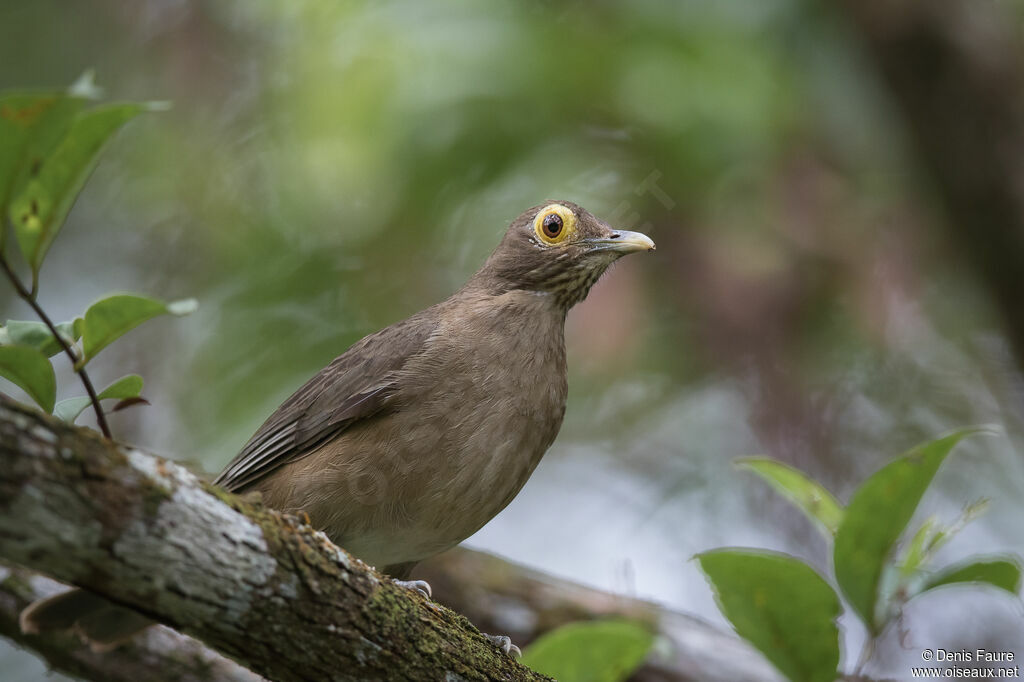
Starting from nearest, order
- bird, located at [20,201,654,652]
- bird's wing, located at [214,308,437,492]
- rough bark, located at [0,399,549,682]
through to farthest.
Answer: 1. rough bark, located at [0,399,549,682]
2. bird, located at [20,201,654,652]
3. bird's wing, located at [214,308,437,492]

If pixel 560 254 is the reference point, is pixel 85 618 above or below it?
below

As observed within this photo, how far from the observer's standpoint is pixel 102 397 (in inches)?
120

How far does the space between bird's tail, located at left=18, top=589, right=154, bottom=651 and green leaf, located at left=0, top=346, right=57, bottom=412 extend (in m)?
0.69

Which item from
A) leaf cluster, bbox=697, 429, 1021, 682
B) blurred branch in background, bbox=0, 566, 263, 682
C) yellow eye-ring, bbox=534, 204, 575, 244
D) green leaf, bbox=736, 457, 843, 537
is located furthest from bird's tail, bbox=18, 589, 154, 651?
yellow eye-ring, bbox=534, 204, 575, 244

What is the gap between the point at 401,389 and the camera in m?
4.47

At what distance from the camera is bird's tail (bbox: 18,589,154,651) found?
3.41 metres

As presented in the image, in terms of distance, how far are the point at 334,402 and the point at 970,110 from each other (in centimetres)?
358

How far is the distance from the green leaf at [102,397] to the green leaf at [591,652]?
1932 millimetres

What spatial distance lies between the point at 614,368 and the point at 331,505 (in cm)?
331

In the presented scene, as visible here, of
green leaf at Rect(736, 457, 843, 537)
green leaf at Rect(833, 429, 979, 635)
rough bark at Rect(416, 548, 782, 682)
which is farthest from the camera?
rough bark at Rect(416, 548, 782, 682)

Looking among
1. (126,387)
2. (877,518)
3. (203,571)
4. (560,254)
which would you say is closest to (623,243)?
(560,254)

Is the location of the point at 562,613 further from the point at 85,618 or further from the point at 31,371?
the point at 31,371

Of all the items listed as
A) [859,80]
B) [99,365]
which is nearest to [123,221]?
[99,365]

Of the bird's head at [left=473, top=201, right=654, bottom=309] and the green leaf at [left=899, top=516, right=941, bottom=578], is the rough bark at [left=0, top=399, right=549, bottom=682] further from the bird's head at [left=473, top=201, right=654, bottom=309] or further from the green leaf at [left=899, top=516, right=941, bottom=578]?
the bird's head at [left=473, top=201, right=654, bottom=309]
